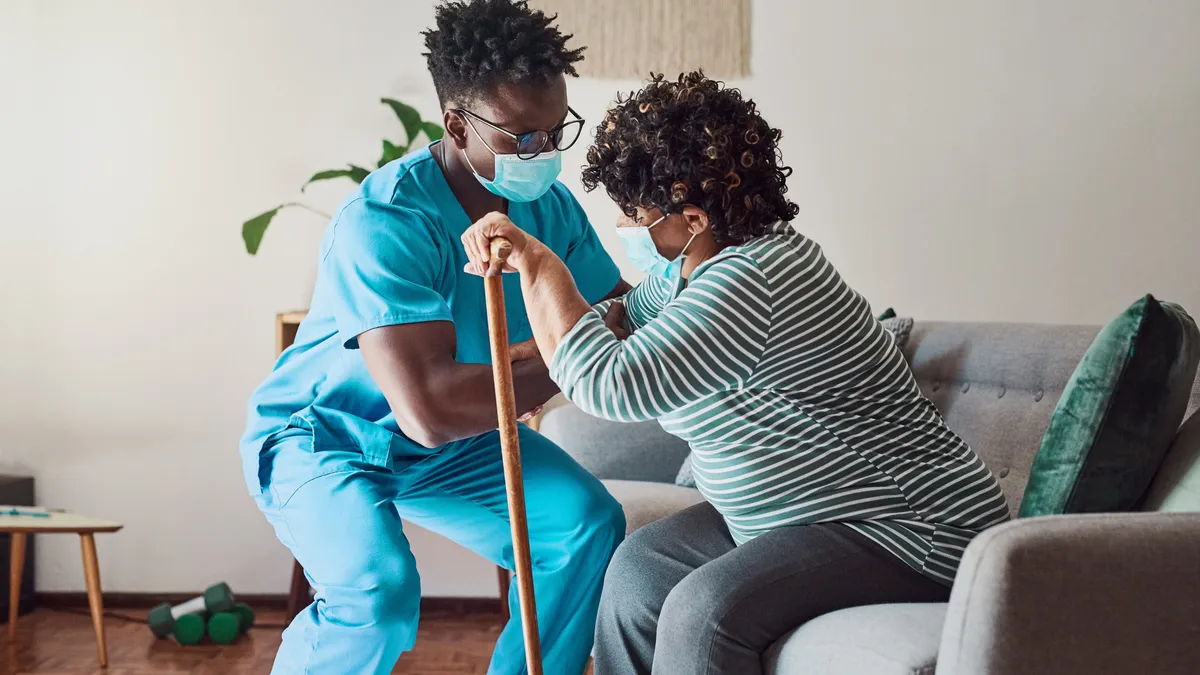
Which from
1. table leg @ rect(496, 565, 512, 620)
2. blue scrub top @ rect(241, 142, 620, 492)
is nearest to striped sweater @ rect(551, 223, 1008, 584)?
blue scrub top @ rect(241, 142, 620, 492)

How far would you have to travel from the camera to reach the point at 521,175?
1.64 metres

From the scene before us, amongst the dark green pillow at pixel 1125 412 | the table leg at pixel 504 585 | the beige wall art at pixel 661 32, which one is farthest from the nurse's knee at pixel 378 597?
the beige wall art at pixel 661 32

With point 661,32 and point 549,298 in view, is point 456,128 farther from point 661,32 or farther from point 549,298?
point 661,32

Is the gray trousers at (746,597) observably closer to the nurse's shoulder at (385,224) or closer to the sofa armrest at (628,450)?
the nurse's shoulder at (385,224)

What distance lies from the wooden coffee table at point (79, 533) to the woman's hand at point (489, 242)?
1768mm

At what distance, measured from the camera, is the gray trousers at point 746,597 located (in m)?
1.20

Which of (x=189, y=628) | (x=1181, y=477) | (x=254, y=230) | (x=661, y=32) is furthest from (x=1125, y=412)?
(x=189, y=628)

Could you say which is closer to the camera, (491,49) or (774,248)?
(774,248)

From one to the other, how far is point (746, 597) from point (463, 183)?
863mm

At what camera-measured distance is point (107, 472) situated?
10.2 ft

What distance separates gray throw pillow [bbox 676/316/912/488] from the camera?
91.0 inches

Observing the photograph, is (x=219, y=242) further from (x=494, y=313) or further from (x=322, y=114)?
(x=494, y=313)

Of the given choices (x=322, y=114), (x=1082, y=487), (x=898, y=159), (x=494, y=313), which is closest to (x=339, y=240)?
(x=494, y=313)

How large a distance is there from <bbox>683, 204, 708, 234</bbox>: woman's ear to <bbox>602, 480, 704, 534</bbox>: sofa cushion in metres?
0.82
